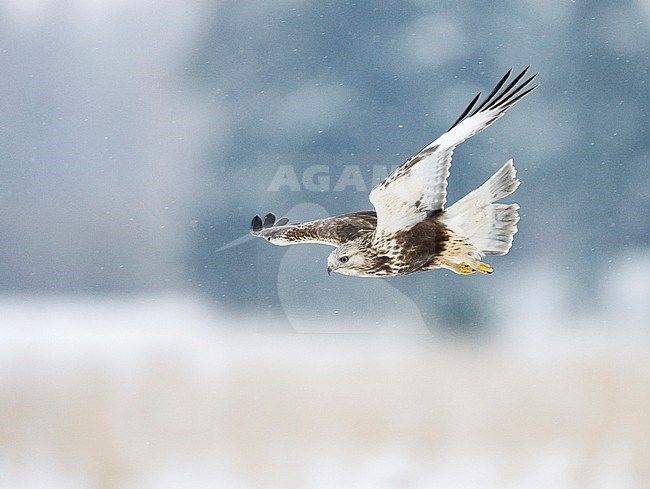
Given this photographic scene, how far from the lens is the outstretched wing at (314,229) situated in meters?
1.65

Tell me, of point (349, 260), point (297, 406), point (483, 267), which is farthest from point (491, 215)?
point (297, 406)

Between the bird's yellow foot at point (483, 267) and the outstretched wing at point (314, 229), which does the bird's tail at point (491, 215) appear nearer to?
the bird's yellow foot at point (483, 267)

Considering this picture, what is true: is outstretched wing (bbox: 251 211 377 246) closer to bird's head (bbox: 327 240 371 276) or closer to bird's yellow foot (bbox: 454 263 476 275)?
bird's head (bbox: 327 240 371 276)

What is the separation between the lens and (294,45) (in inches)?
67.5

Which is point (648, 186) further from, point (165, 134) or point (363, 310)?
point (165, 134)

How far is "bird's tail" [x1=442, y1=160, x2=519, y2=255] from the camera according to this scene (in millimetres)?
1648

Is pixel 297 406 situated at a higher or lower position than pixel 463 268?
lower

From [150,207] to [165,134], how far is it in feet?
0.60

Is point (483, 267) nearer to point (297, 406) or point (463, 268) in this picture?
point (463, 268)

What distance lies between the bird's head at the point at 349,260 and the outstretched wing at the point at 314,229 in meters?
0.02

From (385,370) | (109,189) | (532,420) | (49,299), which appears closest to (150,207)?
(109,189)

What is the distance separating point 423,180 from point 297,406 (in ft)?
2.01

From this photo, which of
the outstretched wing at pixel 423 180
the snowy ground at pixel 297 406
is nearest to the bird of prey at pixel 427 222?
the outstretched wing at pixel 423 180

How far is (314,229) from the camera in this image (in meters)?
1.68
